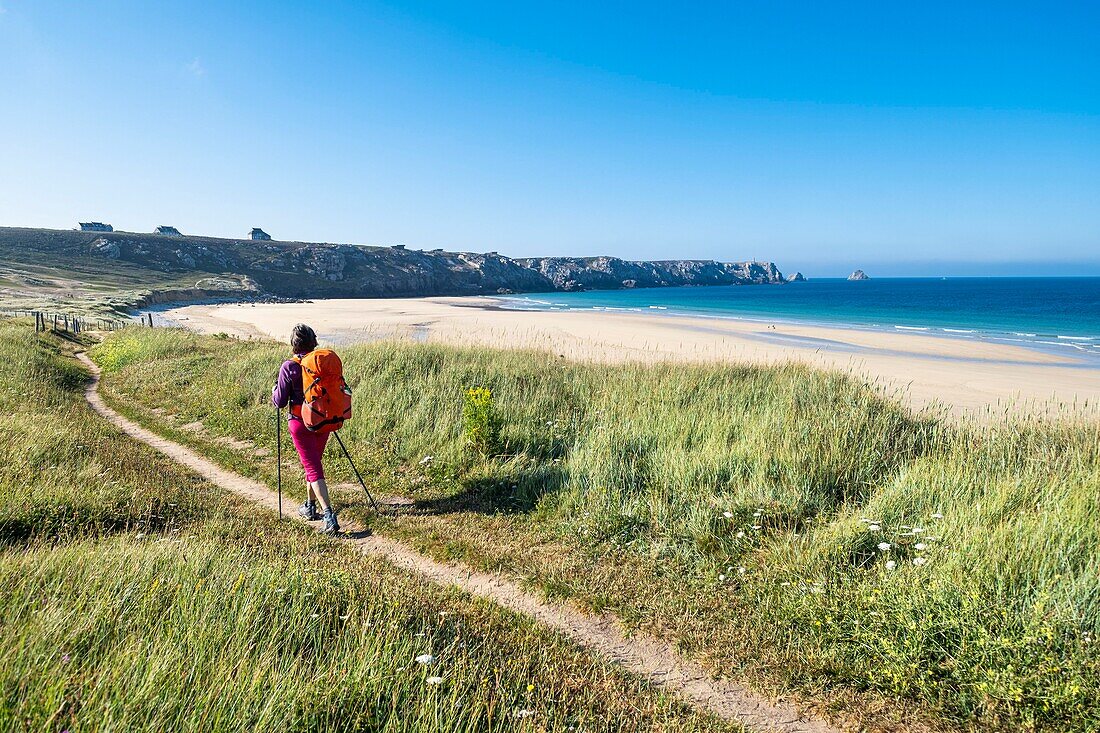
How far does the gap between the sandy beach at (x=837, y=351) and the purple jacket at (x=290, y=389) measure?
329 inches

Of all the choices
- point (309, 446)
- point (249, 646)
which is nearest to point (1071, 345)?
point (309, 446)

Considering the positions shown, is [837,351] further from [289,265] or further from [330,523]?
[289,265]

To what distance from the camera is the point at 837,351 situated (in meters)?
25.5

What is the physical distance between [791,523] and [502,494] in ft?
11.2

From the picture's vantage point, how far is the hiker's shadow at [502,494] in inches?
249

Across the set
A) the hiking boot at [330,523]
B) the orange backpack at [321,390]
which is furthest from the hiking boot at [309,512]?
the orange backpack at [321,390]

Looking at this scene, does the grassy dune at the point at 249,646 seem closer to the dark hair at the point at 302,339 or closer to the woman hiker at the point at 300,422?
the woman hiker at the point at 300,422

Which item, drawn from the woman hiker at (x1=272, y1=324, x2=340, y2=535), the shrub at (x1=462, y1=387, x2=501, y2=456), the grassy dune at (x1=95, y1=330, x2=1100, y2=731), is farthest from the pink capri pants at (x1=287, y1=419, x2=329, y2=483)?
the shrub at (x1=462, y1=387, x2=501, y2=456)

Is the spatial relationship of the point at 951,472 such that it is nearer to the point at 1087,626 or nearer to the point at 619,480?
the point at 1087,626

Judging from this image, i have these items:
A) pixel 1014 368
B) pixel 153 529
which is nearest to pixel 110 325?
pixel 153 529

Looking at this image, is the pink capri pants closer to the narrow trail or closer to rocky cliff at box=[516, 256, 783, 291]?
the narrow trail

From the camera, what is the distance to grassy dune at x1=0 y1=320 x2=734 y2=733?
7.04 ft

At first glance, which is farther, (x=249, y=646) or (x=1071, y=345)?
(x=1071, y=345)

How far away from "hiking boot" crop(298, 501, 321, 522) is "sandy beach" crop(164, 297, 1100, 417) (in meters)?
8.39
